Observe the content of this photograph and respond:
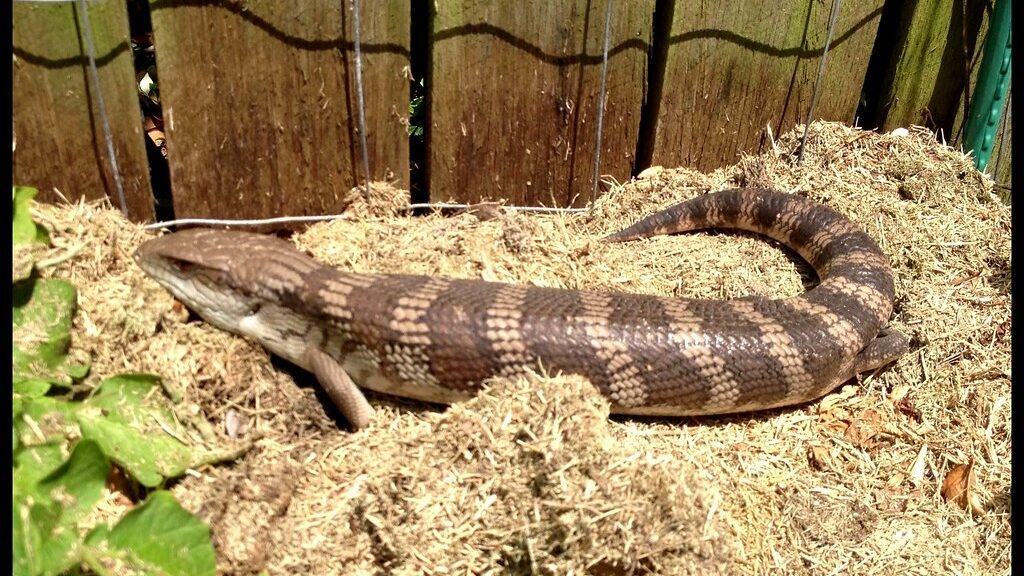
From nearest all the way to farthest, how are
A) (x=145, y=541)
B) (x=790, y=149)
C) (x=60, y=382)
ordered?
1. (x=145, y=541)
2. (x=60, y=382)
3. (x=790, y=149)

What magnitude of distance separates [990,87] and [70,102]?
4.66m

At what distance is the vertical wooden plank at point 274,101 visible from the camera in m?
3.59

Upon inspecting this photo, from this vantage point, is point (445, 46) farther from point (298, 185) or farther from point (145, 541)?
point (145, 541)

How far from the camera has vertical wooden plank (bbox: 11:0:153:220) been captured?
3318 millimetres

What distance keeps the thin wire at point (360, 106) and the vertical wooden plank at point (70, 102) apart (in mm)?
934

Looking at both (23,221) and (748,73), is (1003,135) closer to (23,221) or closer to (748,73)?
(748,73)

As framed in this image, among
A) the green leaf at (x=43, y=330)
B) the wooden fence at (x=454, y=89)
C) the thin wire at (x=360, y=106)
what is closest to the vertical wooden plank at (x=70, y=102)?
the wooden fence at (x=454, y=89)

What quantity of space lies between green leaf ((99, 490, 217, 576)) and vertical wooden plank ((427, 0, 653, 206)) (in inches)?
89.2

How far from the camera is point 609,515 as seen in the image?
2.70m

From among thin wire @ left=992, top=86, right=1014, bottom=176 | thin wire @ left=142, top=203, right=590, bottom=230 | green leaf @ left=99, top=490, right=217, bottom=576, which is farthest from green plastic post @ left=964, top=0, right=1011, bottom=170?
green leaf @ left=99, top=490, right=217, bottom=576

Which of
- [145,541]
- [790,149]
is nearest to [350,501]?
[145,541]

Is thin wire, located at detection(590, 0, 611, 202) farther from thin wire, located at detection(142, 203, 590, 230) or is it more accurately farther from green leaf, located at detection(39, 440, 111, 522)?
green leaf, located at detection(39, 440, 111, 522)

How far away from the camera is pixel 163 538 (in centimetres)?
245

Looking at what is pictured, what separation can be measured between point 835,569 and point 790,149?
2.49m
